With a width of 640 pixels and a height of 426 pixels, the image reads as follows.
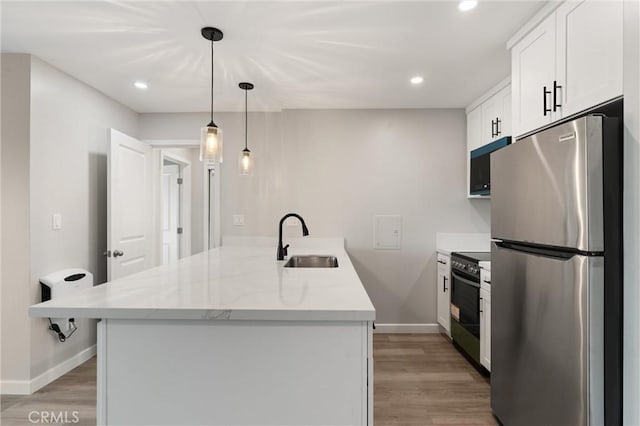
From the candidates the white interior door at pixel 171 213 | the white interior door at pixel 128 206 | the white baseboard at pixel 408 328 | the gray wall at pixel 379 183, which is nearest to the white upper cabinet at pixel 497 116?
the gray wall at pixel 379 183

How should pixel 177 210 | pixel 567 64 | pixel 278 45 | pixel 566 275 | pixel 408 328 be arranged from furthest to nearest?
pixel 177 210 → pixel 408 328 → pixel 278 45 → pixel 567 64 → pixel 566 275

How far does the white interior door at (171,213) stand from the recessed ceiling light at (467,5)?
4.55m

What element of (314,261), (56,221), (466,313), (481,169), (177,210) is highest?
(481,169)

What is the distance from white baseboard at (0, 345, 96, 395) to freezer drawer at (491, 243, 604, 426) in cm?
312

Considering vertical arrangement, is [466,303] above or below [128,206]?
below

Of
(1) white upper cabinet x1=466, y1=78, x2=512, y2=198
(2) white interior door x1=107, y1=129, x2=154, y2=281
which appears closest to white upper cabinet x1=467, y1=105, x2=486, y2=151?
(1) white upper cabinet x1=466, y1=78, x2=512, y2=198

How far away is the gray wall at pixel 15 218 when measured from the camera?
7.80ft

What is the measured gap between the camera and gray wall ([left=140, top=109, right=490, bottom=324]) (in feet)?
12.0

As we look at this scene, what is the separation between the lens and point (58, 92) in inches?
104

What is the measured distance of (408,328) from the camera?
3.64 meters

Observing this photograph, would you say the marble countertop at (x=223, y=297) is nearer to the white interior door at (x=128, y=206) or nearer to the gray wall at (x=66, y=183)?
the gray wall at (x=66, y=183)

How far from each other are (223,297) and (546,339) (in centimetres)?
144

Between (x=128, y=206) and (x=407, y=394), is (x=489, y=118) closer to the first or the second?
(x=407, y=394)

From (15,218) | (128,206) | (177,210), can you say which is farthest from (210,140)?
(177,210)
